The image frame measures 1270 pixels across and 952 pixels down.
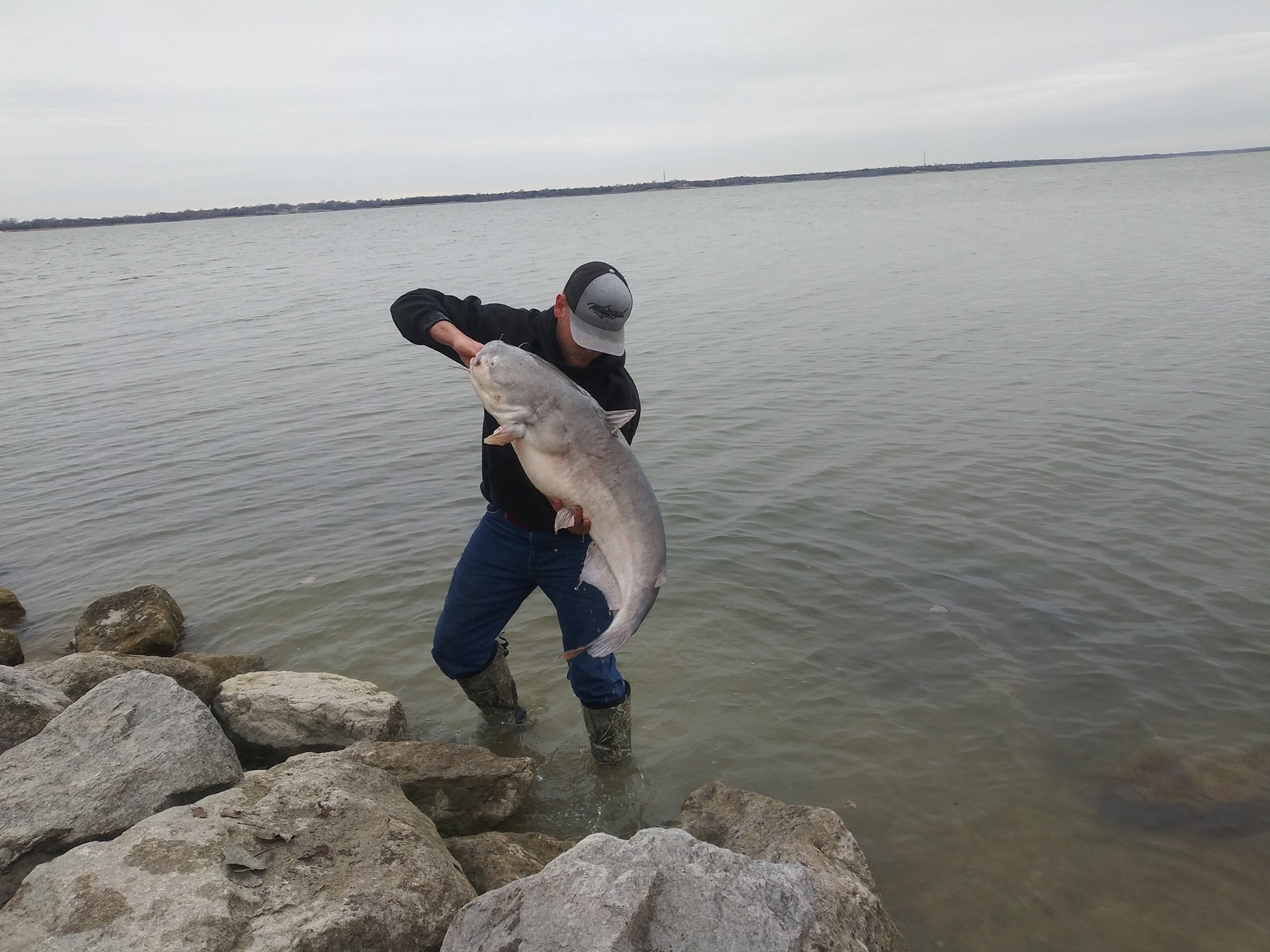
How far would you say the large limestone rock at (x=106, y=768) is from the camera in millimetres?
3518

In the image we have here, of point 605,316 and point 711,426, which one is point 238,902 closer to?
point 605,316

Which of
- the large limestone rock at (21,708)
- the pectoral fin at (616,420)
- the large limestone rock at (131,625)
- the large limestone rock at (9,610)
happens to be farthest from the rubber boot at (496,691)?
the large limestone rock at (9,610)

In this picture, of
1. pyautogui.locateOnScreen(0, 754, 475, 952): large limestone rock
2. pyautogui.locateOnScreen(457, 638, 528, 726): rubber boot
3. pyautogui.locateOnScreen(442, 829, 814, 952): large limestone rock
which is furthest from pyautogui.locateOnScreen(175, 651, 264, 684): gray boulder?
pyautogui.locateOnScreen(442, 829, 814, 952): large limestone rock

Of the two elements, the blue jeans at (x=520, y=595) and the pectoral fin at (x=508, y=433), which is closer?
the pectoral fin at (x=508, y=433)

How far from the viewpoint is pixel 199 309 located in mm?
29078

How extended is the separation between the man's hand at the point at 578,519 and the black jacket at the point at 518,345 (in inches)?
14.2

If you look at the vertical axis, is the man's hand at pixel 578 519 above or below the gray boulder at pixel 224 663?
above

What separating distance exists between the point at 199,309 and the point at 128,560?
2317cm

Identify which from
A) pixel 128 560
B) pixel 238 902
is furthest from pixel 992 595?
pixel 128 560

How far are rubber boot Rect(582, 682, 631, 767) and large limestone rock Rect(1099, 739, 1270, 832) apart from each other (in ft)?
9.26

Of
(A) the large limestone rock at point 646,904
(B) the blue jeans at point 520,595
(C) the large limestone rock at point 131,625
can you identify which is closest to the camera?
(A) the large limestone rock at point 646,904

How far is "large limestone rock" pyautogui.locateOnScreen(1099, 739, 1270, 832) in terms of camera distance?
15.5ft

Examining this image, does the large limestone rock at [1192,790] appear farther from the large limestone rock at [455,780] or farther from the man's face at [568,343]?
the man's face at [568,343]

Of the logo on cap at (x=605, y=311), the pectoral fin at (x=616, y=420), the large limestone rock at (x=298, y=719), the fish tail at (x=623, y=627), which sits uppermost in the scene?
the logo on cap at (x=605, y=311)
